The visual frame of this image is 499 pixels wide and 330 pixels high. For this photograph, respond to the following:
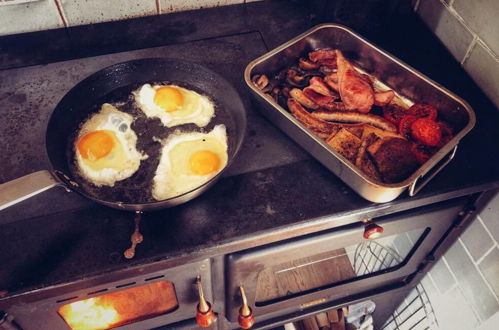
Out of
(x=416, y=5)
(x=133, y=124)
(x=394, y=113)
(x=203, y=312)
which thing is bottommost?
(x=203, y=312)

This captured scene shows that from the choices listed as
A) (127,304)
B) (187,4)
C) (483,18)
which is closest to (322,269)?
(127,304)

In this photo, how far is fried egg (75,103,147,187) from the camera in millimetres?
1351

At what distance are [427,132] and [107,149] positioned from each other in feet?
3.75

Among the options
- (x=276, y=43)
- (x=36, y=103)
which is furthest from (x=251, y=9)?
(x=36, y=103)

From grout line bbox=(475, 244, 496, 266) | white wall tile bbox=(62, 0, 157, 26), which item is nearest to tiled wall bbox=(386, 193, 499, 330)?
grout line bbox=(475, 244, 496, 266)

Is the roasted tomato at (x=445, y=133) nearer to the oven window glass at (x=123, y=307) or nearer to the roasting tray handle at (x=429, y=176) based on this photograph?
the roasting tray handle at (x=429, y=176)

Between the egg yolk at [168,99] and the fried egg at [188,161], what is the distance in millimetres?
112

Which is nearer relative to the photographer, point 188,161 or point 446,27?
point 188,161

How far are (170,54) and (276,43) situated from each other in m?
0.50

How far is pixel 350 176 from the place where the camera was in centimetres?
129

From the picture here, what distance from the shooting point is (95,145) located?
1.38 metres

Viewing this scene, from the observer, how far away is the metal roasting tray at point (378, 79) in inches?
49.8

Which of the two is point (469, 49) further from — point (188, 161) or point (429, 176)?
point (188, 161)

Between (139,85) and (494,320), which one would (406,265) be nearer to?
(494,320)
